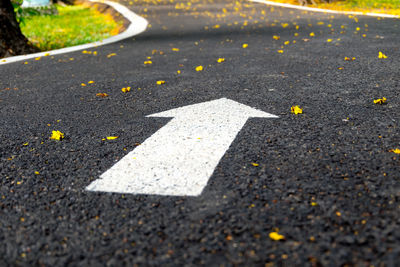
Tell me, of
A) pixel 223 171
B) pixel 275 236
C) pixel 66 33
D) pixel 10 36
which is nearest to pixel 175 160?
pixel 223 171

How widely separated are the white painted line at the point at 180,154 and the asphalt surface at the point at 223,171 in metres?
0.07

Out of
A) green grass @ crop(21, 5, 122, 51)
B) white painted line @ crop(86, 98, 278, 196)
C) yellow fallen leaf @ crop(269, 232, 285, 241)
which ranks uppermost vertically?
yellow fallen leaf @ crop(269, 232, 285, 241)

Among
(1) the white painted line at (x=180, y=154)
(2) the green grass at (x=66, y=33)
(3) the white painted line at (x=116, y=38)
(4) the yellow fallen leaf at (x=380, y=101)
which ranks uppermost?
(4) the yellow fallen leaf at (x=380, y=101)

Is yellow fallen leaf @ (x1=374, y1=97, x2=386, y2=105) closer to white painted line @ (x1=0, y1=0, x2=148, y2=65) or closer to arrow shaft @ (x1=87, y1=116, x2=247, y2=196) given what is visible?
arrow shaft @ (x1=87, y1=116, x2=247, y2=196)

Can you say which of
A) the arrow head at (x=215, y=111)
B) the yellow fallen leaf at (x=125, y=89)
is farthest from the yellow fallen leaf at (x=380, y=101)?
the yellow fallen leaf at (x=125, y=89)

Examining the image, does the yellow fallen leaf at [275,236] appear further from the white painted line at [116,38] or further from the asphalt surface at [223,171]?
the white painted line at [116,38]

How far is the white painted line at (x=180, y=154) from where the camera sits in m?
2.34

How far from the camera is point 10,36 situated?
303 inches

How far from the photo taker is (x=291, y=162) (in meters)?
2.54

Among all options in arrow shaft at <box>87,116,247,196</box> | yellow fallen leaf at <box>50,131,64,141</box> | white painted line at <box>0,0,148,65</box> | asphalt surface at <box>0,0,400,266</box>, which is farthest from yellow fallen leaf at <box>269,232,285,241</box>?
white painted line at <box>0,0,148,65</box>

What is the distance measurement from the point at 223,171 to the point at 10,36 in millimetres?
6607

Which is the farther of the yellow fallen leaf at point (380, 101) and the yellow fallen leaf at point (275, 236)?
the yellow fallen leaf at point (380, 101)

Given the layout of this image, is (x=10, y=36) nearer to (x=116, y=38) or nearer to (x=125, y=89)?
(x=116, y=38)

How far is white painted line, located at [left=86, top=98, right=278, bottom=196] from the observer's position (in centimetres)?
234
